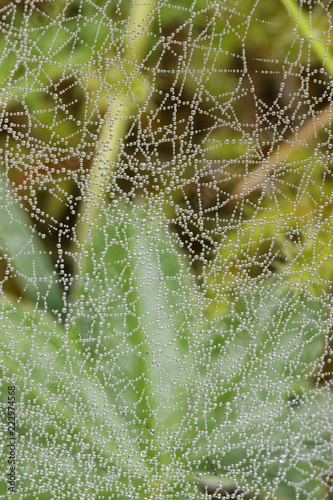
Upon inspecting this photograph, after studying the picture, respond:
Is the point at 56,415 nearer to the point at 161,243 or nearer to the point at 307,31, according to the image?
the point at 161,243

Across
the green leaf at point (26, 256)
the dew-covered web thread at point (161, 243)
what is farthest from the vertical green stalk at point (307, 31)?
the green leaf at point (26, 256)

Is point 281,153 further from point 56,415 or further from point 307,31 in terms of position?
point 56,415

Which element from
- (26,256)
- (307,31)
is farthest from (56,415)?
(307,31)

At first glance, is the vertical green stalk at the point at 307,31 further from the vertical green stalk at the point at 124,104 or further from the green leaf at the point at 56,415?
the green leaf at the point at 56,415

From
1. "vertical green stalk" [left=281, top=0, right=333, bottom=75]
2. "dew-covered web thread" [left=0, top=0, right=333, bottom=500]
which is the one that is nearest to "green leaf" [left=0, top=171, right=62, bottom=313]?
"dew-covered web thread" [left=0, top=0, right=333, bottom=500]

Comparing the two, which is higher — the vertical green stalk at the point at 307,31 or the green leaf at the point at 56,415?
the vertical green stalk at the point at 307,31

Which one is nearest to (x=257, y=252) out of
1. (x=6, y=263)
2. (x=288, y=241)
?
(x=288, y=241)

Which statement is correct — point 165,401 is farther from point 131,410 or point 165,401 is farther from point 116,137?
point 116,137

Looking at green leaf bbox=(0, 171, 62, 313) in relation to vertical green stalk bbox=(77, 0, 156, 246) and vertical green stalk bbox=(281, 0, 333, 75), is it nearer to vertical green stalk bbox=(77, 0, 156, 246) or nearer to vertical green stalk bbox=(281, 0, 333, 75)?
vertical green stalk bbox=(77, 0, 156, 246)
